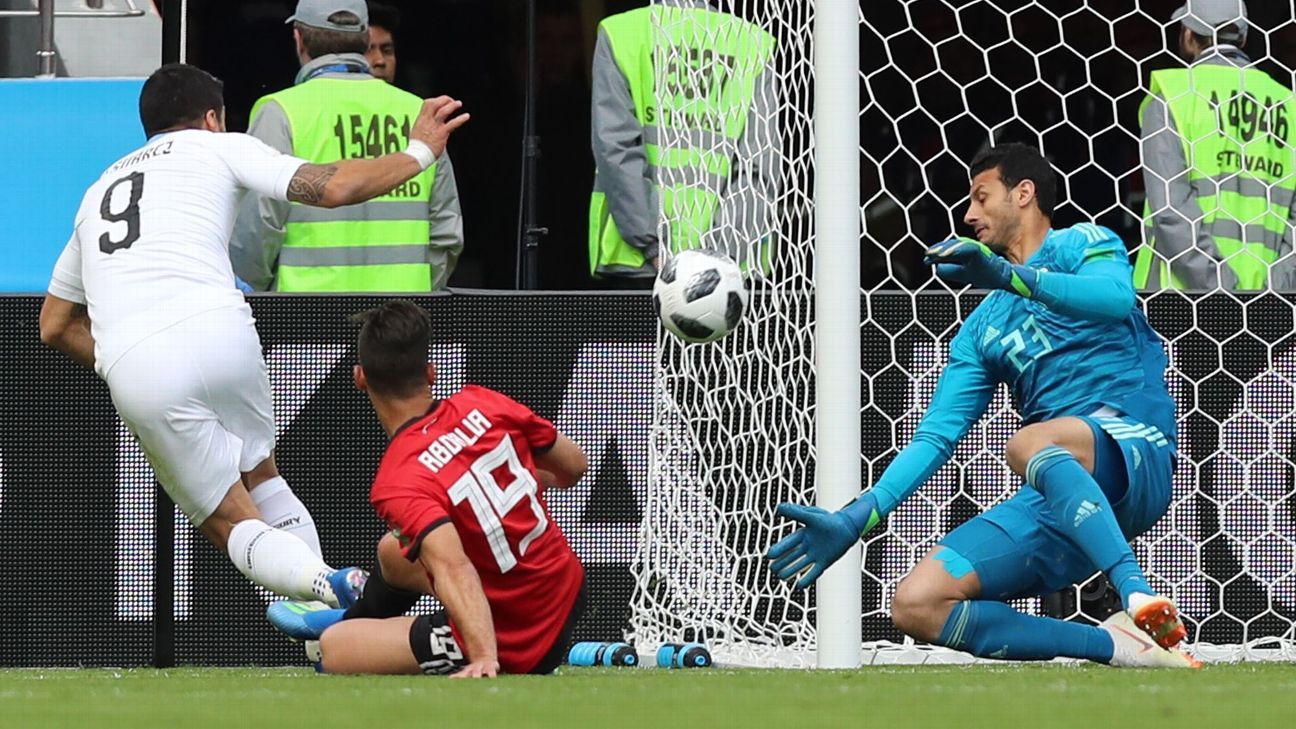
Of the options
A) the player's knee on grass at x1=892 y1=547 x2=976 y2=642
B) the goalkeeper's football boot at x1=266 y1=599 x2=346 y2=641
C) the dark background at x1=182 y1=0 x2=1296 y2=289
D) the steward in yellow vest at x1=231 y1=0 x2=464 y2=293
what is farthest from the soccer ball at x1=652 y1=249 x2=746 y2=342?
the dark background at x1=182 y1=0 x2=1296 y2=289

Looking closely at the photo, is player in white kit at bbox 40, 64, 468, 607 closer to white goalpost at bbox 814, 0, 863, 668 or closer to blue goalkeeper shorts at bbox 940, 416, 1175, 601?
white goalpost at bbox 814, 0, 863, 668

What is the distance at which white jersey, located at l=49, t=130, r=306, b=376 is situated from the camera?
212 inches

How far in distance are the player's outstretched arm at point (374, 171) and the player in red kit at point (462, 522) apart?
1.51 ft

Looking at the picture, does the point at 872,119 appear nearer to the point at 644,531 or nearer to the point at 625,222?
the point at 625,222

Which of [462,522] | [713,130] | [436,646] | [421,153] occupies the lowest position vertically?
[436,646]

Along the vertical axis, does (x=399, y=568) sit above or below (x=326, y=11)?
below

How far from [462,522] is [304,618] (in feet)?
2.41

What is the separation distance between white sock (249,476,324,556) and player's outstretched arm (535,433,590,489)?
0.91 metres

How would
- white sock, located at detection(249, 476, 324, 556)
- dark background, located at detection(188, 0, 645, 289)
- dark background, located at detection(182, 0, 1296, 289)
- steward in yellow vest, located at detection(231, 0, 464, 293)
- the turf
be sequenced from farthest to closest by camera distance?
dark background, located at detection(188, 0, 645, 289)
dark background, located at detection(182, 0, 1296, 289)
steward in yellow vest, located at detection(231, 0, 464, 293)
white sock, located at detection(249, 476, 324, 556)
the turf

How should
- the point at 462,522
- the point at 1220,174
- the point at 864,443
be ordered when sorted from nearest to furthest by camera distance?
the point at 462,522 → the point at 864,443 → the point at 1220,174

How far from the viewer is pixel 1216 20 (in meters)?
6.75

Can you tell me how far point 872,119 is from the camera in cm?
959

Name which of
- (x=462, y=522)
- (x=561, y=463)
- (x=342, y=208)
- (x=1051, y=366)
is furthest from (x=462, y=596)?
(x=342, y=208)

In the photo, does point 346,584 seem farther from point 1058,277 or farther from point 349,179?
point 1058,277
